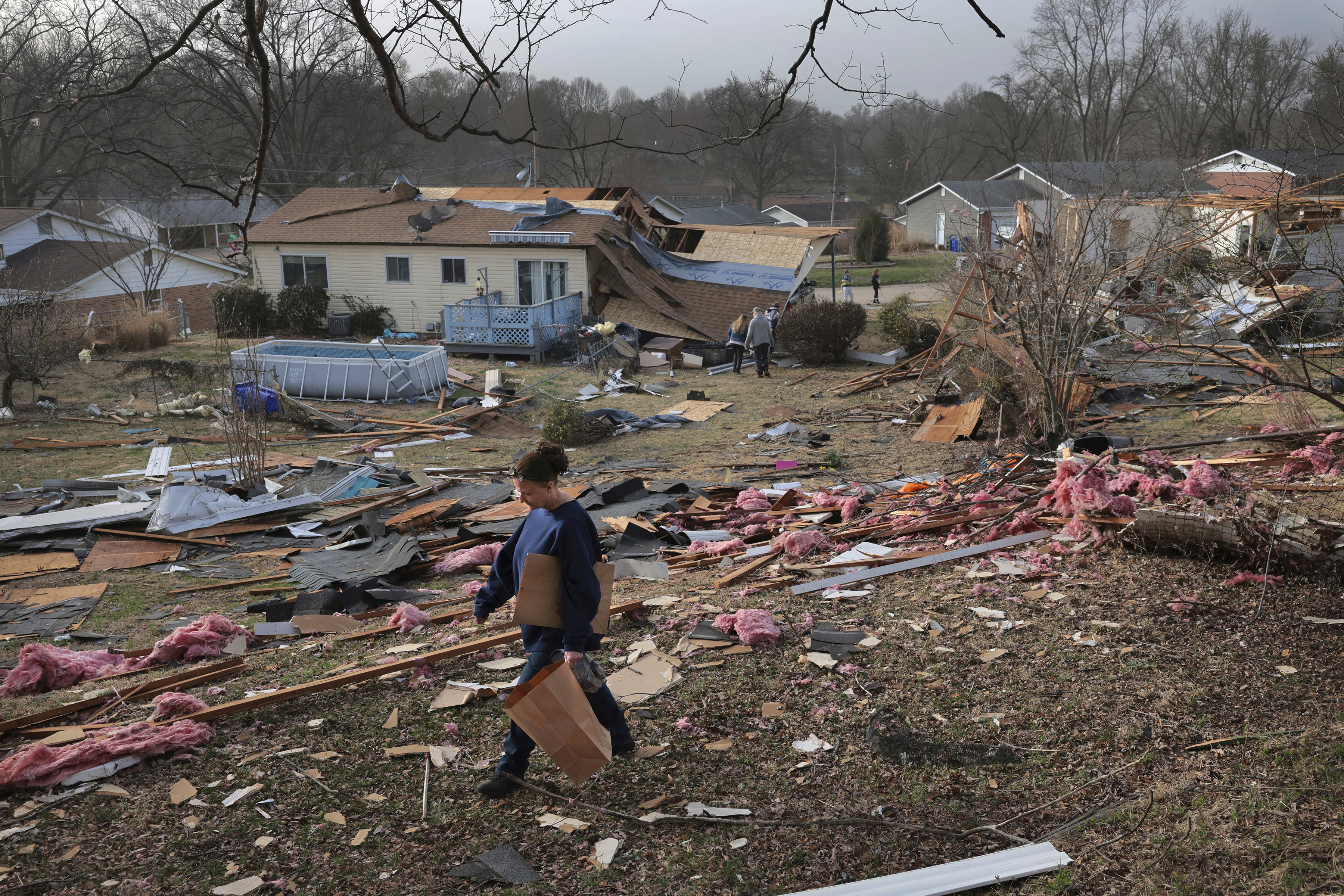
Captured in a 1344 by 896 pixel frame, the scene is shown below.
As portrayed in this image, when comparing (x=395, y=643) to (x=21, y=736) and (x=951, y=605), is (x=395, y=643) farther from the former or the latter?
(x=951, y=605)

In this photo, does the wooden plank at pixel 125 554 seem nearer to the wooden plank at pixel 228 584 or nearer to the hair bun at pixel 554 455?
the wooden plank at pixel 228 584

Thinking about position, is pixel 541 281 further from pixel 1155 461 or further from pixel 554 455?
pixel 554 455

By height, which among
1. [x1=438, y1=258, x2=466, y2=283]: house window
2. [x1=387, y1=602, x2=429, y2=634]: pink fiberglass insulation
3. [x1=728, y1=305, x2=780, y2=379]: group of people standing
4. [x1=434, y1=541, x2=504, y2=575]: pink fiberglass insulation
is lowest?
[x1=434, y1=541, x2=504, y2=575]: pink fiberglass insulation

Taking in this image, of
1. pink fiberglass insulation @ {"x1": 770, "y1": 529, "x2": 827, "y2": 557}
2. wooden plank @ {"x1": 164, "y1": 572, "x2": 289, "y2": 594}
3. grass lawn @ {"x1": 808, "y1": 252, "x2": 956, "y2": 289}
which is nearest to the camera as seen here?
pink fiberglass insulation @ {"x1": 770, "y1": 529, "x2": 827, "y2": 557}

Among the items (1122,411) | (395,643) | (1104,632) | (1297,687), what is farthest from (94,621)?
(1122,411)

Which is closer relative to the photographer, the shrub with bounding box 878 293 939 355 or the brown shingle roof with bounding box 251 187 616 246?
the shrub with bounding box 878 293 939 355

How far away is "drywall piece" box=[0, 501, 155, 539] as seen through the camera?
10047 millimetres

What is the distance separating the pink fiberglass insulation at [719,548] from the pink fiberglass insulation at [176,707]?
4265mm

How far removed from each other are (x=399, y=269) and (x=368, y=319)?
6.00 ft

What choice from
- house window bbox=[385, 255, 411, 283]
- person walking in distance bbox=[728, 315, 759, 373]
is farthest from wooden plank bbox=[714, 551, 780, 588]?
house window bbox=[385, 255, 411, 283]

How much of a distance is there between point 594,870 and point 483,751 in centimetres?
117

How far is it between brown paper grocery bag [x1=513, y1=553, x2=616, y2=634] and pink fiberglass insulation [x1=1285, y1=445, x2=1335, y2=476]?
736cm

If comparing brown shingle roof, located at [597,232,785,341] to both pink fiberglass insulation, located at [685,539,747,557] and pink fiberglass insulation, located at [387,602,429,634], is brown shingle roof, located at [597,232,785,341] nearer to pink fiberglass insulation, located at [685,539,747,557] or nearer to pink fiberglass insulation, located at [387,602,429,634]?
pink fiberglass insulation, located at [685,539,747,557]

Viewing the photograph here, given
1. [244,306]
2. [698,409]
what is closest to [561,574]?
[698,409]
